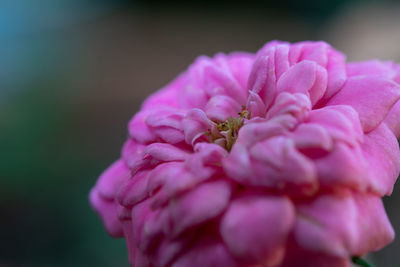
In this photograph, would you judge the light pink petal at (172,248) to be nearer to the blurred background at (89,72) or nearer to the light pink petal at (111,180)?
the light pink petal at (111,180)

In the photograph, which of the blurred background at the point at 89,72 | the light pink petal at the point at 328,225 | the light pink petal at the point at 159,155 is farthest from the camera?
the blurred background at the point at 89,72

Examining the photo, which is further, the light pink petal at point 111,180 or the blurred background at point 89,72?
the blurred background at point 89,72

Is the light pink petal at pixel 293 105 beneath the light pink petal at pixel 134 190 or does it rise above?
above

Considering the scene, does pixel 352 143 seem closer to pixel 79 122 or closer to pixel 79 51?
pixel 79 122

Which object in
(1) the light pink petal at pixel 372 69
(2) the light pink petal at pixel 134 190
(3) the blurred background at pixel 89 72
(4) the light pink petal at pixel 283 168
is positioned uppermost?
(1) the light pink petal at pixel 372 69

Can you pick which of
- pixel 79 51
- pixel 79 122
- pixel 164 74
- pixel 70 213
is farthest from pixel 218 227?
pixel 79 51

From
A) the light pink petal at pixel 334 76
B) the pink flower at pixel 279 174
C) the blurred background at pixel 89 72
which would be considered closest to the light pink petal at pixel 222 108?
the pink flower at pixel 279 174

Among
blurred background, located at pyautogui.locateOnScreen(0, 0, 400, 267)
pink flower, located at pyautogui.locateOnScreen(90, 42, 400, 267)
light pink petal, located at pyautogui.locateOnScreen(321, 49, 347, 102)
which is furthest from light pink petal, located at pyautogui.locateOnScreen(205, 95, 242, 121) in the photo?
blurred background, located at pyautogui.locateOnScreen(0, 0, 400, 267)

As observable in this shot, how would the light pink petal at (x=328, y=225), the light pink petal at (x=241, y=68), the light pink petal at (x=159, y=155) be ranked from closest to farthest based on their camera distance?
the light pink petal at (x=328, y=225)
the light pink petal at (x=159, y=155)
the light pink petal at (x=241, y=68)
